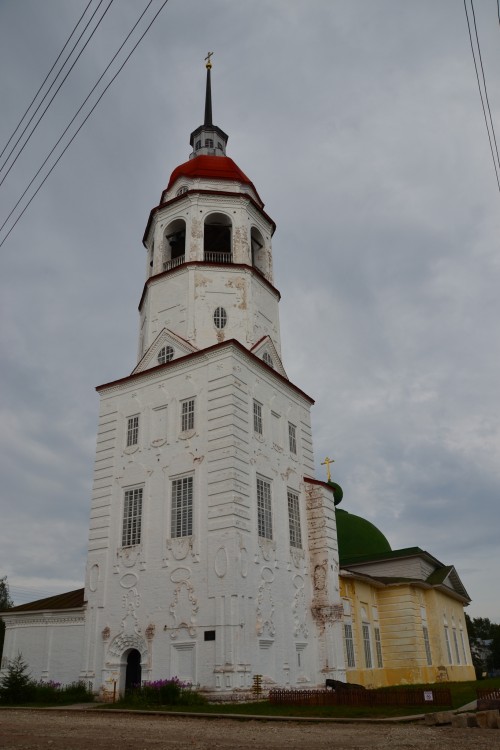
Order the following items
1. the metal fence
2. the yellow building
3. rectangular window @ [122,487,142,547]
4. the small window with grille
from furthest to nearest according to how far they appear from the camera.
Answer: the yellow building
the small window with grille
rectangular window @ [122,487,142,547]
the metal fence

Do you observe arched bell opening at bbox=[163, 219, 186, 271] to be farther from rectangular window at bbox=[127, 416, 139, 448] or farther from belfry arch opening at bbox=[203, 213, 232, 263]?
rectangular window at bbox=[127, 416, 139, 448]

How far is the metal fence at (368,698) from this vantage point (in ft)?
57.2

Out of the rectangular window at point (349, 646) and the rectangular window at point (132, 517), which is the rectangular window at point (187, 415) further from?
the rectangular window at point (349, 646)

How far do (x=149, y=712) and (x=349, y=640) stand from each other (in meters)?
14.7

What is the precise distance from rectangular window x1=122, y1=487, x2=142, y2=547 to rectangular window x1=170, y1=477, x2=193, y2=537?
64.4 inches

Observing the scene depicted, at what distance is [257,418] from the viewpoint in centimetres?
2572

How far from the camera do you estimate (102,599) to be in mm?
23594

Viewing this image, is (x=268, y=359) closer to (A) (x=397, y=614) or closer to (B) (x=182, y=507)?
(B) (x=182, y=507)

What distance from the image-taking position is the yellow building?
30.5 m

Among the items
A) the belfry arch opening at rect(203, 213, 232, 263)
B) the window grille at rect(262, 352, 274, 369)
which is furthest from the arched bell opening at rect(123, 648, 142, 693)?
the belfry arch opening at rect(203, 213, 232, 263)

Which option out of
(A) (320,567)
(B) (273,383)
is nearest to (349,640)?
(A) (320,567)

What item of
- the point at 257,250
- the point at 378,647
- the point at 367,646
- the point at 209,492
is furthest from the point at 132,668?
the point at 257,250

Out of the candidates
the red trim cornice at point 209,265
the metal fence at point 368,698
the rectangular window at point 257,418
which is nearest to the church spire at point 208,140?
the red trim cornice at point 209,265

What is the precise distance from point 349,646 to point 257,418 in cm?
1192
